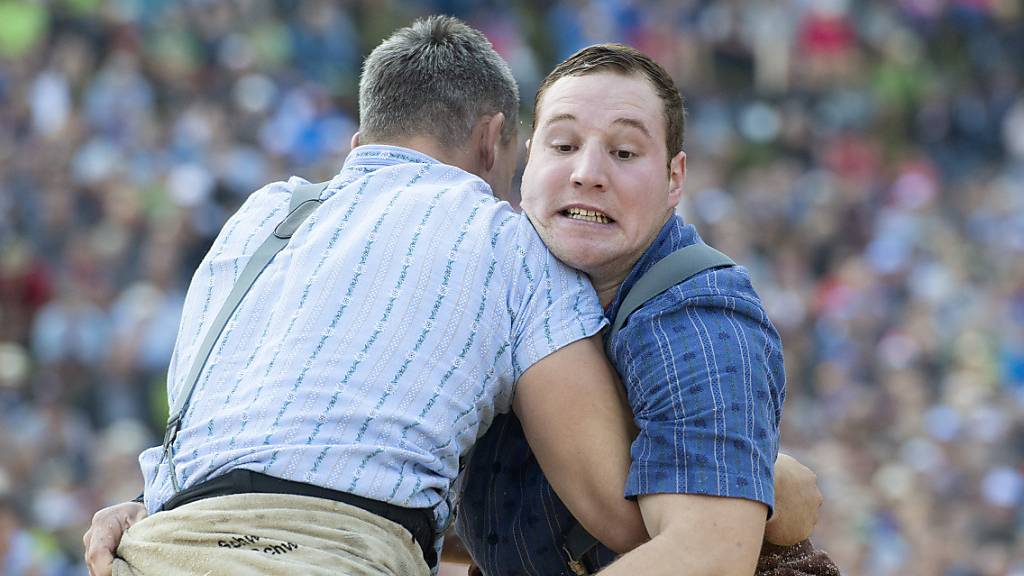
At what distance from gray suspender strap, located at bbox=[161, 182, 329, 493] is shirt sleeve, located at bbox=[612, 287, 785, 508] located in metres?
0.62

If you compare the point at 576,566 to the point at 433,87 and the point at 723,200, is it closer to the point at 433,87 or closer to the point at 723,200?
the point at 433,87

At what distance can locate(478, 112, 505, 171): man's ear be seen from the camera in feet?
9.91

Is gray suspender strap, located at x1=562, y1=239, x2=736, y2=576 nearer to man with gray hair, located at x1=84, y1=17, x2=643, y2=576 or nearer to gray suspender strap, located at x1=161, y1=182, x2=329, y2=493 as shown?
man with gray hair, located at x1=84, y1=17, x2=643, y2=576

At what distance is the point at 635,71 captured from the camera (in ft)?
9.20

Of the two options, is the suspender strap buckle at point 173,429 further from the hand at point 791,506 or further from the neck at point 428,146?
the hand at point 791,506

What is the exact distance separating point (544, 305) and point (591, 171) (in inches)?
10.2

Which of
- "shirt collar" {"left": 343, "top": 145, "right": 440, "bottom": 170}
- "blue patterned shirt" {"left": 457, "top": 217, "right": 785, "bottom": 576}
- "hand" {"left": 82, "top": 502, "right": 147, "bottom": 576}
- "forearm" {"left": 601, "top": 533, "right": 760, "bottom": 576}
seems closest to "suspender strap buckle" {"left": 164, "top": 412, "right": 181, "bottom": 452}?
"hand" {"left": 82, "top": 502, "right": 147, "bottom": 576}

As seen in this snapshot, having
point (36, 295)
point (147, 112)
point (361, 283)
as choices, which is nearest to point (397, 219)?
point (361, 283)

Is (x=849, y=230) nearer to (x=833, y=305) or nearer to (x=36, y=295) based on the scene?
(x=833, y=305)

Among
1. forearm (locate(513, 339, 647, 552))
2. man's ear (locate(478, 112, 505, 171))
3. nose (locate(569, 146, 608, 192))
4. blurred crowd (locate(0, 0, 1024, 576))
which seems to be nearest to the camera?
forearm (locate(513, 339, 647, 552))

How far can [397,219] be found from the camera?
268 centimetres

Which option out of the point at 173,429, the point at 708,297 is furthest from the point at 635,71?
the point at 173,429

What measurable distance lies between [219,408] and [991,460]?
6.73 m

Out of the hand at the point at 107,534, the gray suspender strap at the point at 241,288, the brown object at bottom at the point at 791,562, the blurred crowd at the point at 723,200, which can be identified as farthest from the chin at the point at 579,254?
the blurred crowd at the point at 723,200
